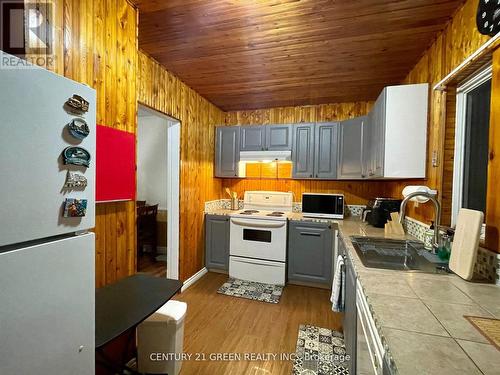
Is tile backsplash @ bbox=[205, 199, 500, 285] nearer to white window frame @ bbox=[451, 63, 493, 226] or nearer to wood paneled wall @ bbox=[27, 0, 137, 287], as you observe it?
white window frame @ bbox=[451, 63, 493, 226]

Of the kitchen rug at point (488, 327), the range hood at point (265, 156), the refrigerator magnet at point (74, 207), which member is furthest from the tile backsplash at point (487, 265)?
the range hood at point (265, 156)

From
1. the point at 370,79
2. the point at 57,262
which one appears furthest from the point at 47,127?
the point at 370,79

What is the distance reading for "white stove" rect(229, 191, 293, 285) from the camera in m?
2.98

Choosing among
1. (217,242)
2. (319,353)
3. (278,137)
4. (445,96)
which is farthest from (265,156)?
(319,353)

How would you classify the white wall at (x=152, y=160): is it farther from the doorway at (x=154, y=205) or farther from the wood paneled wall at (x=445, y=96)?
the wood paneled wall at (x=445, y=96)

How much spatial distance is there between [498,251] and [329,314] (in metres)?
1.69

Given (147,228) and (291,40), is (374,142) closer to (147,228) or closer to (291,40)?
(291,40)

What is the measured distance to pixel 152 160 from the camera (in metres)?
4.41

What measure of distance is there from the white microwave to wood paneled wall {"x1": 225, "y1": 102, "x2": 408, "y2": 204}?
0.42 meters

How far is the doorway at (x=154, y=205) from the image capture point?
110 inches

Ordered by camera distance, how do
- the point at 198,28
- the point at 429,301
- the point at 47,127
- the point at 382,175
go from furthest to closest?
the point at 382,175, the point at 198,28, the point at 429,301, the point at 47,127

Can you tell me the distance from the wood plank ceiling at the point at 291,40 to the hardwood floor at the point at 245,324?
99.1 inches

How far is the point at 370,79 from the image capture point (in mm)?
2551

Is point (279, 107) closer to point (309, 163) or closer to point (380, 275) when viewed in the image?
point (309, 163)
